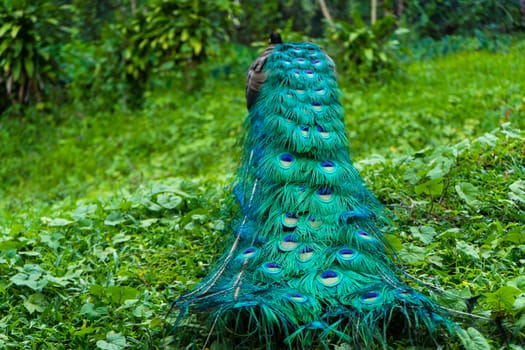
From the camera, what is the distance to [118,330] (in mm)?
3771

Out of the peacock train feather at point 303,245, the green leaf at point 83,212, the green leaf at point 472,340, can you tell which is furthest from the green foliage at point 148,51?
the green leaf at point 472,340

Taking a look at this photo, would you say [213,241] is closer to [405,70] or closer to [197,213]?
[197,213]

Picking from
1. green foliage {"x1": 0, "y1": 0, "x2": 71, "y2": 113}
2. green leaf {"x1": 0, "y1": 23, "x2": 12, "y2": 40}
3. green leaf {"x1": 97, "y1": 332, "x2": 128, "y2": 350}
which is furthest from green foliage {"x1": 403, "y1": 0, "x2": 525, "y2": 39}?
green leaf {"x1": 97, "y1": 332, "x2": 128, "y2": 350}

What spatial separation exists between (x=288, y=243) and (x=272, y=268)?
198 millimetres

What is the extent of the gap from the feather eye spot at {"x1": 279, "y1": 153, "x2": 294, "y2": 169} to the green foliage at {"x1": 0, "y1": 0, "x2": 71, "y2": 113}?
7.29m

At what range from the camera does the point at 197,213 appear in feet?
17.3

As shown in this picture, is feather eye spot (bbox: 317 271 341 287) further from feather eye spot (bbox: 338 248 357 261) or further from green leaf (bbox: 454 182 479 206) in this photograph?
green leaf (bbox: 454 182 479 206)

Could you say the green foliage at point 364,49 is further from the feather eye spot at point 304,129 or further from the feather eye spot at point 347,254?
the feather eye spot at point 347,254

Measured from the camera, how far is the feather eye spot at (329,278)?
3.12 meters

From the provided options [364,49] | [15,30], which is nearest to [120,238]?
[364,49]

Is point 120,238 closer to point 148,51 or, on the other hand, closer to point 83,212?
point 83,212

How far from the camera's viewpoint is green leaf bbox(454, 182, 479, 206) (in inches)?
182

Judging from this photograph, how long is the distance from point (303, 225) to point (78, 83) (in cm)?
814

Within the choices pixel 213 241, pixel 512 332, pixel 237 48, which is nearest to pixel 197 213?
pixel 213 241
